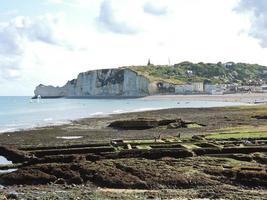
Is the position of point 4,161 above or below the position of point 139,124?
below

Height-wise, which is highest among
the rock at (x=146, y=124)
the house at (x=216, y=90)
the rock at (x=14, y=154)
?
the house at (x=216, y=90)

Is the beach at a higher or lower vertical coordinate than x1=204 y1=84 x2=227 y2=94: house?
lower

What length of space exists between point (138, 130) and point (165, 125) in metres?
4.94

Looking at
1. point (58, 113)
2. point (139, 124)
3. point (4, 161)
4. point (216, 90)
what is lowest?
point (4, 161)

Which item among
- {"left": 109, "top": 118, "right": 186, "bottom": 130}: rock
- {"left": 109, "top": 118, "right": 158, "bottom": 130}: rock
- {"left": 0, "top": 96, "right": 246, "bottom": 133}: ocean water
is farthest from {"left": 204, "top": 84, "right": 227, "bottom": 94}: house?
{"left": 109, "top": 118, "right": 158, "bottom": 130}: rock

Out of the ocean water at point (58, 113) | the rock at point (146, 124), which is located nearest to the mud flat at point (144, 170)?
the rock at point (146, 124)

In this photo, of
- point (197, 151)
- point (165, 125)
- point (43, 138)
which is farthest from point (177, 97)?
point (197, 151)

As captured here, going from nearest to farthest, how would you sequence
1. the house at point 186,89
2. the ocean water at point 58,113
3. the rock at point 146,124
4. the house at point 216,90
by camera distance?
the rock at point 146,124 < the ocean water at point 58,113 < the house at point 216,90 < the house at point 186,89

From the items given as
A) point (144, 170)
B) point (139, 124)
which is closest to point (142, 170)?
point (144, 170)

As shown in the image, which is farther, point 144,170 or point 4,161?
point 4,161

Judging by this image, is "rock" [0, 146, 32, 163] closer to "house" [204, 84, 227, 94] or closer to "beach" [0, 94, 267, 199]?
"beach" [0, 94, 267, 199]

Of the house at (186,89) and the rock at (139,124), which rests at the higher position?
the house at (186,89)

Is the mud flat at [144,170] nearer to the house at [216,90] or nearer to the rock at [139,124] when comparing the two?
the rock at [139,124]

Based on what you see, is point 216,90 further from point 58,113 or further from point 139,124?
point 139,124
